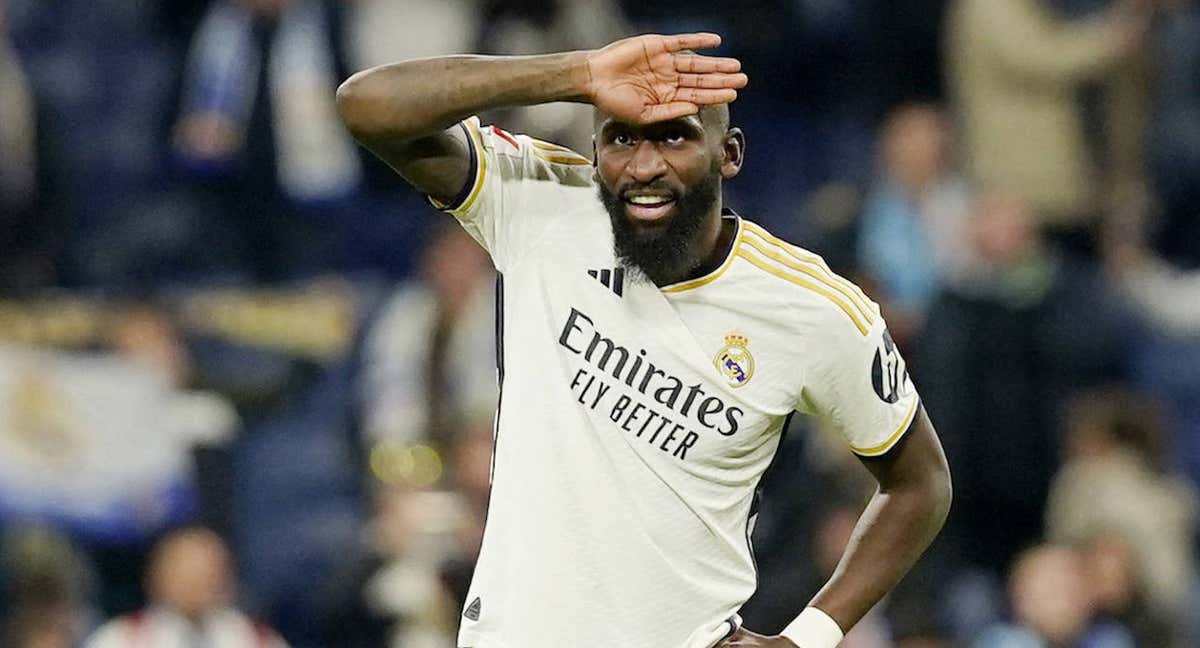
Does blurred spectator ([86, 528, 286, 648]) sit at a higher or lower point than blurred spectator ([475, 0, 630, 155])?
lower

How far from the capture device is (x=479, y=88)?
4.50 meters

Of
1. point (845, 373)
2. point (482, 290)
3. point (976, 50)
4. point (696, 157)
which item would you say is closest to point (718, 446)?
point (845, 373)

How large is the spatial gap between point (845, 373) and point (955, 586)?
5234 millimetres

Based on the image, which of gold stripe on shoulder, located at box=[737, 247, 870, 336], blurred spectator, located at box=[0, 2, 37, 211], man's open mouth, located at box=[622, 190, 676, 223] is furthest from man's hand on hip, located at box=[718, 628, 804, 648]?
blurred spectator, located at box=[0, 2, 37, 211]

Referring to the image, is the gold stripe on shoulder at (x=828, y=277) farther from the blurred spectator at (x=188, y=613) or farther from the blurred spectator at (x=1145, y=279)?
the blurred spectator at (x=1145, y=279)

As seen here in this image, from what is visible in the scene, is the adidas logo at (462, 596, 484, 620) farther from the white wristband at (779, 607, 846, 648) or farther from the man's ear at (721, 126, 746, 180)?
the man's ear at (721, 126, 746, 180)

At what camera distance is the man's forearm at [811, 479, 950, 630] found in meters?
4.85

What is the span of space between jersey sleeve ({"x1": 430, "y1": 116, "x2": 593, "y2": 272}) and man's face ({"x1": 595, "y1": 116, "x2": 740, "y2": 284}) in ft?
0.55

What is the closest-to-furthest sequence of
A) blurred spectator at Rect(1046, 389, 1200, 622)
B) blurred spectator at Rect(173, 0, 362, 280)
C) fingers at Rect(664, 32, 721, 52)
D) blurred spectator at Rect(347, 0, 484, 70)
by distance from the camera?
fingers at Rect(664, 32, 721, 52) → blurred spectator at Rect(1046, 389, 1200, 622) → blurred spectator at Rect(173, 0, 362, 280) → blurred spectator at Rect(347, 0, 484, 70)

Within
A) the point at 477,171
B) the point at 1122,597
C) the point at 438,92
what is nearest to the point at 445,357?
the point at 1122,597

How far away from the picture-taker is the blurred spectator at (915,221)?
32.1 feet

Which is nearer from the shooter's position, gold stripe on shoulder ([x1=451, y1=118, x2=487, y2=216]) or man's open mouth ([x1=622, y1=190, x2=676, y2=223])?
man's open mouth ([x1=622, y1=190, x2=676, y2=223])

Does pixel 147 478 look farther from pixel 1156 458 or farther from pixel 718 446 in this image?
pixel 718 446

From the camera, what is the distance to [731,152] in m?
4.73
